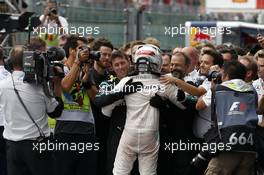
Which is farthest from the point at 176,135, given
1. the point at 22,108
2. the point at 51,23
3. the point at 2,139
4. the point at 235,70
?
the point at 51,23

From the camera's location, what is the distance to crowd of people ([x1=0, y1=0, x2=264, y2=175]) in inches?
329

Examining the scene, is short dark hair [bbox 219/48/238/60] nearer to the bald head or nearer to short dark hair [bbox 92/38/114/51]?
the bald head

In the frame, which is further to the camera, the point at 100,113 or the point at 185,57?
the point at 100,113

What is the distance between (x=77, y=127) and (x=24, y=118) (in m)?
0.67

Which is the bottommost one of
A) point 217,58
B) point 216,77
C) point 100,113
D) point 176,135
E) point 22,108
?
point 176,135

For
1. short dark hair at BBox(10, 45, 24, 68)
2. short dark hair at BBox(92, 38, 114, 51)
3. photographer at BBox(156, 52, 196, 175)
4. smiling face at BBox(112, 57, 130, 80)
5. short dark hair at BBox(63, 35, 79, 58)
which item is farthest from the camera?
short dark hair at BBox(92, 38, 114, 51)

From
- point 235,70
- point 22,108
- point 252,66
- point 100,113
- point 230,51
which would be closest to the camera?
point 235,70

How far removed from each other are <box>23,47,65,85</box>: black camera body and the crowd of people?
49 millimetres

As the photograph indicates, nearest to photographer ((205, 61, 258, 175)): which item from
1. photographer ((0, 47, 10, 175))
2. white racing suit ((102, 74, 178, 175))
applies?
white racing suit ((102, 74, 178, 175))

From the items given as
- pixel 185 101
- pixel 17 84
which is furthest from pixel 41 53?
pixel 185 101

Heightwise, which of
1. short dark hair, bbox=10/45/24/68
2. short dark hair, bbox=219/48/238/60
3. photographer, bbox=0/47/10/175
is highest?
short dark hair, bbox=10/45/24/68

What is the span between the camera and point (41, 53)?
28.7ft

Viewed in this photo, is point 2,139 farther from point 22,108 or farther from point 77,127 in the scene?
point 22,108

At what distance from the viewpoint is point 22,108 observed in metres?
8.70
